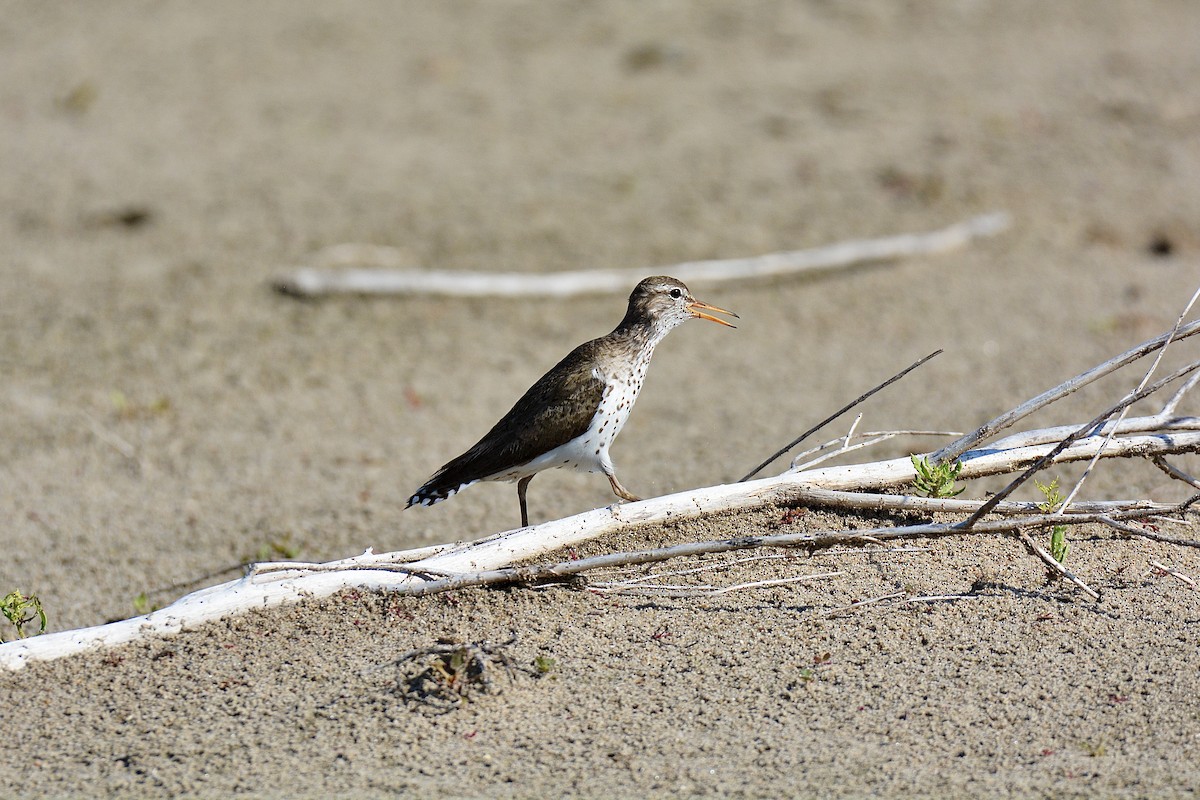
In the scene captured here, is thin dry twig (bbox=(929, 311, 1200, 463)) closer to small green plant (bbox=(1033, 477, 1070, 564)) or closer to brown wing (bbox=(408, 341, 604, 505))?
small green plant (bbox=(1033, 477, 1070, 564))

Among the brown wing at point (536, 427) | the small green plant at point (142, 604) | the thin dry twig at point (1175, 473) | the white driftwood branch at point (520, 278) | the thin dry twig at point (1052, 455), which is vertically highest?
the thin dry twig at point (1052, 455)

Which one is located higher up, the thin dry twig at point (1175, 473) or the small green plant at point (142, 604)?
the thin dry twig at point (1175, 473)

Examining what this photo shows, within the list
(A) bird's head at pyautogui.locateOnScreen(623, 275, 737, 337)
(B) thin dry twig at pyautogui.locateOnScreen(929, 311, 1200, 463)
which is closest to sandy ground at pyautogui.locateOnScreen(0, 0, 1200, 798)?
(B) thin dry twig at pyautogui.locateOnScreen(929, 311, 1200, 463)

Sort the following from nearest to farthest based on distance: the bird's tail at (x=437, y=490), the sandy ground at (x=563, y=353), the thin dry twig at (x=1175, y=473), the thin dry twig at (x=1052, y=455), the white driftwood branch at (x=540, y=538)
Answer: the sandy ground at (x=563, y=353), the thin dry twig at (x=1052, y=455), the white driftwood branch at (x=540, y=538), the thin dry twig at (x=1175, y=473), the bird's tail at (x=437, y=490)

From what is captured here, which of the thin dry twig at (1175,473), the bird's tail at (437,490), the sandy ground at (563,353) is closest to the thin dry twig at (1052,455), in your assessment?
the sandy ground at (563,353)

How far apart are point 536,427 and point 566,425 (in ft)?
0.45

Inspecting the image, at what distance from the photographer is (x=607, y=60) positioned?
13.5 m

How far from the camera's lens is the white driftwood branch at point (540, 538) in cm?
457

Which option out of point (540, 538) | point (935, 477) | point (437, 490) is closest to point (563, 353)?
point (437, 490)

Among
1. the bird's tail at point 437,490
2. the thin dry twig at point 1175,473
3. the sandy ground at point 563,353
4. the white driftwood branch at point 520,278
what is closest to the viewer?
the sandy ground at point 563,353

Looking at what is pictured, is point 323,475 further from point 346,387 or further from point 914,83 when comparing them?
point 914,83

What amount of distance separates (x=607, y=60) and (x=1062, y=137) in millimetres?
4839

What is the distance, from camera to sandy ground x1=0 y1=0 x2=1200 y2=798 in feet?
13.1

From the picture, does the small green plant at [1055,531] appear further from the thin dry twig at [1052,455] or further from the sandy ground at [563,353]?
the thin dry twig at [1052,455]
